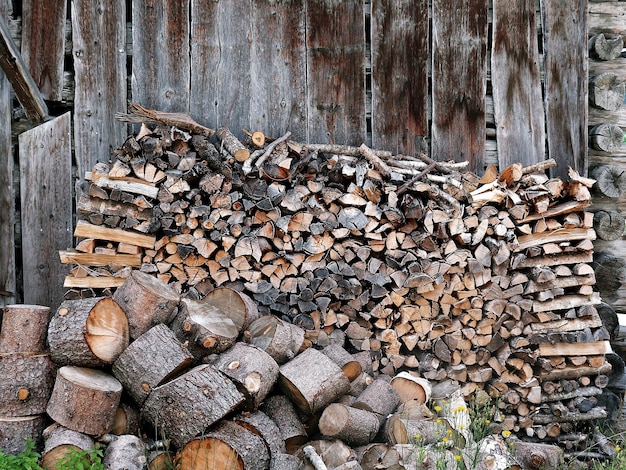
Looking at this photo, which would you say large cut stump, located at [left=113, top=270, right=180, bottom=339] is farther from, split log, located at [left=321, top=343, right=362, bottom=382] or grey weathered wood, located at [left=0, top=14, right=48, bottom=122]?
grey weathered wood, located at [left=0, top=14, right=48, bottom=122]

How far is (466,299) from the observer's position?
4.42m

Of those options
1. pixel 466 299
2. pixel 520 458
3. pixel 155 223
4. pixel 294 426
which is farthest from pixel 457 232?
pixel 155 223

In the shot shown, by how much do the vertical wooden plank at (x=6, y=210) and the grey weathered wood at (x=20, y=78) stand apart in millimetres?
212

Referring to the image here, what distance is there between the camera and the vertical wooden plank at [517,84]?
501 centimetres

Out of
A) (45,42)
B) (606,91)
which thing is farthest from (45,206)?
(606,91)

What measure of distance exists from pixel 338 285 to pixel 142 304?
1.37m

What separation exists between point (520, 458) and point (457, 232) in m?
1.47

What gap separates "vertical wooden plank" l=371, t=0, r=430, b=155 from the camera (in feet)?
15.9

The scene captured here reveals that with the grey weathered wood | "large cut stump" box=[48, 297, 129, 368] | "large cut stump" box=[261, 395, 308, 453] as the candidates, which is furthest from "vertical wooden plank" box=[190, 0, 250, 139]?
"large cut stump" box=[261, 395, 308, 453]

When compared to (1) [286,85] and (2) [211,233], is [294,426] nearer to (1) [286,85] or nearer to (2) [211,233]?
(2) [211,233]

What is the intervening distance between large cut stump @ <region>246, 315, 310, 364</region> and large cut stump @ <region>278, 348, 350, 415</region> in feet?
0.27

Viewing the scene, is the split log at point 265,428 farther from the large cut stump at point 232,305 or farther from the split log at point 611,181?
the split log at point 611,181

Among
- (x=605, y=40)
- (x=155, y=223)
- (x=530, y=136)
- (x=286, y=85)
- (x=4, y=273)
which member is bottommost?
(x=4, y=273)

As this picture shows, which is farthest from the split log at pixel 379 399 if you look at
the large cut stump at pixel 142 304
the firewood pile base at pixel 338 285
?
the large cut stump at pixel 142 304
